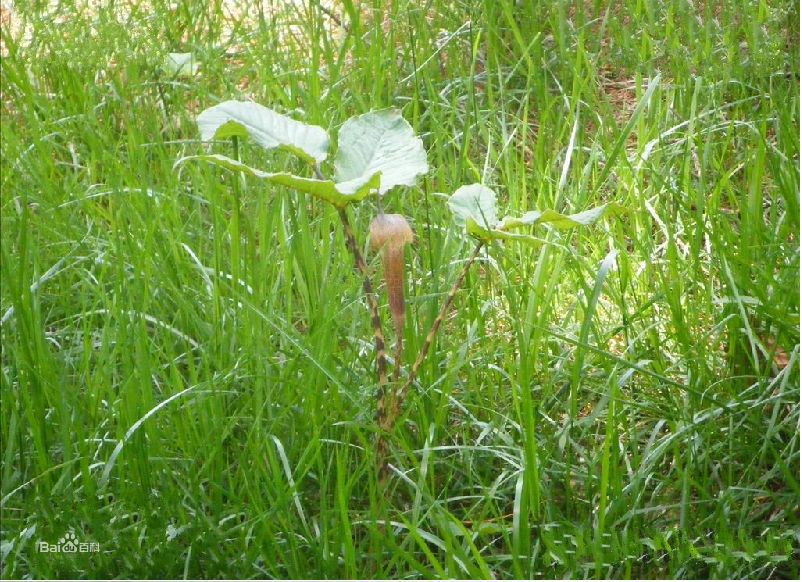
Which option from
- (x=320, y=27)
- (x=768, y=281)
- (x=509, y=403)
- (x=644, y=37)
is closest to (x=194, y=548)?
(x=509, y=403)

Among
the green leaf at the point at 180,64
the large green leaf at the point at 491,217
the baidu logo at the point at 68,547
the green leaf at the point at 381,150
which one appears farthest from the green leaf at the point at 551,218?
the green leaf at the point at 180,64

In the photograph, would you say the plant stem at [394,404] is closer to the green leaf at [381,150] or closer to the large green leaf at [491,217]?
the large green leaf at [491,217]

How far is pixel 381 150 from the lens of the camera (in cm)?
141

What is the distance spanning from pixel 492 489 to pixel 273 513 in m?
0.29

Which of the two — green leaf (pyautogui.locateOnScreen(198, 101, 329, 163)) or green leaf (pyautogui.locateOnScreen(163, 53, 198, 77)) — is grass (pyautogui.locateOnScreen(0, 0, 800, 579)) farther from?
green leaf (pyautogui.locateOnScreen(198, 101, 329, 163))

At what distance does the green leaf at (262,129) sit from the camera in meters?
1.36

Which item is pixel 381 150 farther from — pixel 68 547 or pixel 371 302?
pixel 68 547

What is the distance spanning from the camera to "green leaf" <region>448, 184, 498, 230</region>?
1.41m

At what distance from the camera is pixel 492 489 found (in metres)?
1.36

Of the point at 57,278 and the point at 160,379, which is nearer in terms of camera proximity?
the point at 160,379

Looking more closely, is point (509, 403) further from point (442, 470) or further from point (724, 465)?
point (724, 465)

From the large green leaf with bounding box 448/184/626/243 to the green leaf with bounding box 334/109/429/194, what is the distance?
8cm

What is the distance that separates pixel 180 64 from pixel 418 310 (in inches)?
27.8

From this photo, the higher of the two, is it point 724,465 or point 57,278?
point 57,278
